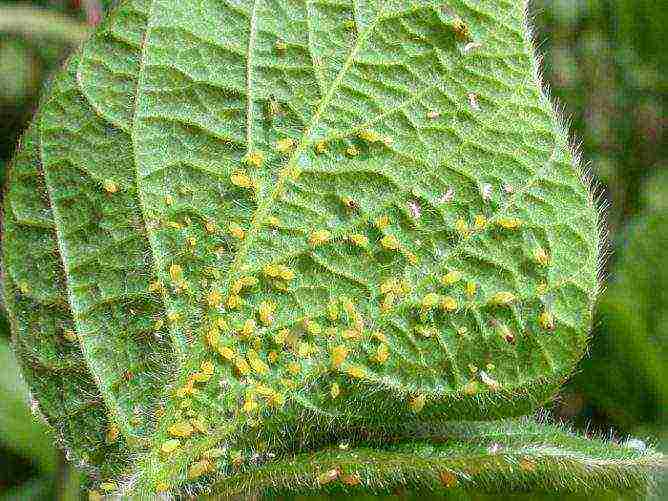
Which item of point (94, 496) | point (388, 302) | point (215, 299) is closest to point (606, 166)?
point (388, 302)

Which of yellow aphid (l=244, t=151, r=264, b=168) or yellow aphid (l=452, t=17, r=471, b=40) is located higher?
yellow aphid (l=452, t=17, r=471, b=40)

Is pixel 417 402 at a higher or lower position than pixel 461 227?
lower

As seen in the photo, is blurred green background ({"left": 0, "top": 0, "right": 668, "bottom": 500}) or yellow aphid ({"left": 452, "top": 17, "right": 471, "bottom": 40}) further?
blurred green background ({"left": 0, "top": 0, "right": 668, "bottom": 500})

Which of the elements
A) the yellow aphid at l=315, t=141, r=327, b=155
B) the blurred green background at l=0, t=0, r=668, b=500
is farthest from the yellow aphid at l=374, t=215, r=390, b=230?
the blurred green background at l=0, t=0, r=668, b=500

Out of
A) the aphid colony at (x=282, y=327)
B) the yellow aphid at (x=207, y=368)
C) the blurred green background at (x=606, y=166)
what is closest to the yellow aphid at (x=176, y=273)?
the aphid colony at (x=282, y=327)

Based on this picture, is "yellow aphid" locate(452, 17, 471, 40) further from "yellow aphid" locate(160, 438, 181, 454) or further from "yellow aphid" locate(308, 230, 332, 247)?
"yellow aphid" locate(160, 438, 181, 454)

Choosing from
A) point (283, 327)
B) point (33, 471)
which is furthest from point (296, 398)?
point (33, 471)

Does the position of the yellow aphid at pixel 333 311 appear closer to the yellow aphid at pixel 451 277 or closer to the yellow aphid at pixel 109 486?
the yellow aphid at pixel 451 277

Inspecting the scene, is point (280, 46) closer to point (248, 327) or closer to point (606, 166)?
point (248, 327)
